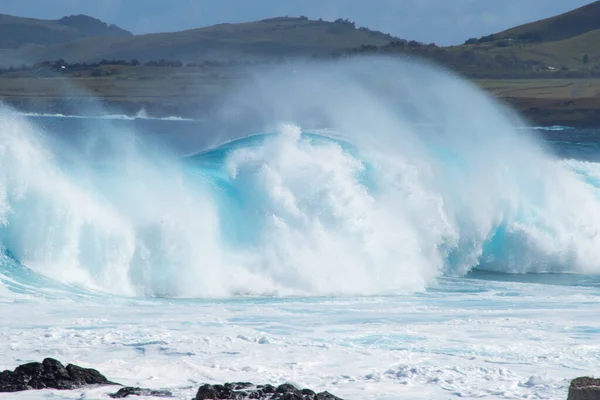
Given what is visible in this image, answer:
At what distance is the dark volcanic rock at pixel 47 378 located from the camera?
864 cm

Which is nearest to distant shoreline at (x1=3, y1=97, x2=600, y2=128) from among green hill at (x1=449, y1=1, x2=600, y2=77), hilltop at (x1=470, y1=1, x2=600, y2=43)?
green hill at (x1=449, y1=1, x2=600, y2=77)

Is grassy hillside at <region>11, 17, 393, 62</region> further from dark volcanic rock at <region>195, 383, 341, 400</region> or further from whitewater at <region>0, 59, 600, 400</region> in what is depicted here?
dark volcanic rock at <region>195, 383, 341, 400</region>

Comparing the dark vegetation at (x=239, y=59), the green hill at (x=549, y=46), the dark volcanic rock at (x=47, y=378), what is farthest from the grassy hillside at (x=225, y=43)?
the dark volcanic rock at (x=47, y=378)

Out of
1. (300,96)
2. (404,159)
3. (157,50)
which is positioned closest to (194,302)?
(404,159)

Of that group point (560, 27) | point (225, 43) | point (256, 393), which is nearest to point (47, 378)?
point (256, 393)

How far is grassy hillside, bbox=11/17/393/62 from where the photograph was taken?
9487cm

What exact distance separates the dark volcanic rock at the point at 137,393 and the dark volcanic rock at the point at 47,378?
37 centimetres

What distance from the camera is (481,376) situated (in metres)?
9.81

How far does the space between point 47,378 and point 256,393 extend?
181 centimetres

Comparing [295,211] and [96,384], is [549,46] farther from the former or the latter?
[96,384]

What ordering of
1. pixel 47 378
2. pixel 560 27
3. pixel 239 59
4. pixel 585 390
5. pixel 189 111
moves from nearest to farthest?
1. pixel 585 390
2. pixel 47 378
3. pixel 189 111
4. pixel 239 59
5. pixel 560 27

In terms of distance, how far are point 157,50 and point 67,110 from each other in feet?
143

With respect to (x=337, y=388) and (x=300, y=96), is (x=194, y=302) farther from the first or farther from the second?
(x=300, y=96)

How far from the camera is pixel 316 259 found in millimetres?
17234
